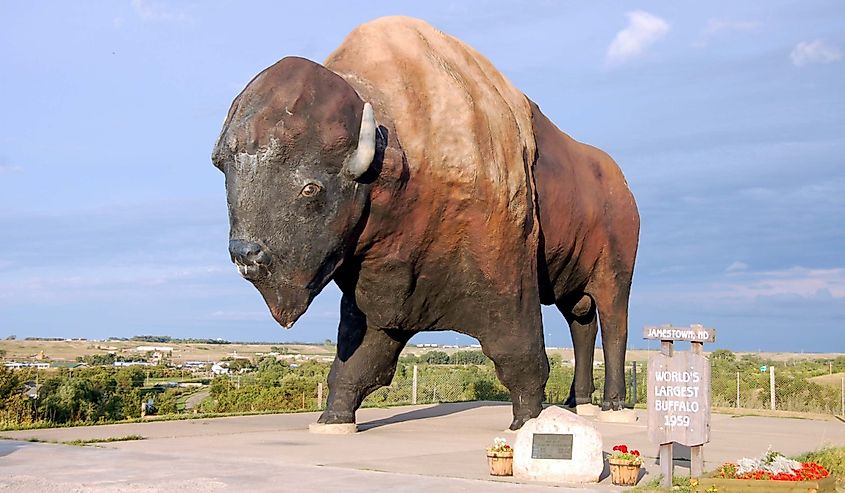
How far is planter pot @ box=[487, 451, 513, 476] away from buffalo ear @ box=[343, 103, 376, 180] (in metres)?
2.70

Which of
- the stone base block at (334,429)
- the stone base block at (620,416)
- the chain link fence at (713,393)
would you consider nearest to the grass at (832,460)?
the stone base block at (620,416)

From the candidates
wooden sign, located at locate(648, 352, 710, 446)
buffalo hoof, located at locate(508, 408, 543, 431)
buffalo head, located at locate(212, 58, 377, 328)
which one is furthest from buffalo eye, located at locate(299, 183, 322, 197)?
buffalo hoof, located at locate(508, 408, 543, 431)

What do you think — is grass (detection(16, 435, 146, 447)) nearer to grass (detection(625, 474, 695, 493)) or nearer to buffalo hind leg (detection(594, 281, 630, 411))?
grass (detection(625, 474, 695, 493))

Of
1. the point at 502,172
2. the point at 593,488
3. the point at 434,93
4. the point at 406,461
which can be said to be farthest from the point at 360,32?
the point at 593,488

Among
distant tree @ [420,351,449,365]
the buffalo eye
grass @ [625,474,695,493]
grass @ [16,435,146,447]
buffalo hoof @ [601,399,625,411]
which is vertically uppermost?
the buffalo eye

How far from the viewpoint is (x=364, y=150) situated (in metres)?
8.78

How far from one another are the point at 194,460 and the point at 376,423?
4.58m

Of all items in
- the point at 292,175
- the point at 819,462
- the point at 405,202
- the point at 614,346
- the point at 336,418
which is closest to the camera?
the point at 292,175

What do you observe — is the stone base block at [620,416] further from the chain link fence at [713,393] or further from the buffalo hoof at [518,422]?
the chain link fence at [713,393]

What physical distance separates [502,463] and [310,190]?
2819mm

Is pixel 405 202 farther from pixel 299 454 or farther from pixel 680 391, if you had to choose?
pixel 680 391

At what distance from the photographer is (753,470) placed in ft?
25.9

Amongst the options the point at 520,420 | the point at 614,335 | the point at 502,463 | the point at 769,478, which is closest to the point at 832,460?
the point at 769,478

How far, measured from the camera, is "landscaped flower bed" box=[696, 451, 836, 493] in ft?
24.4
